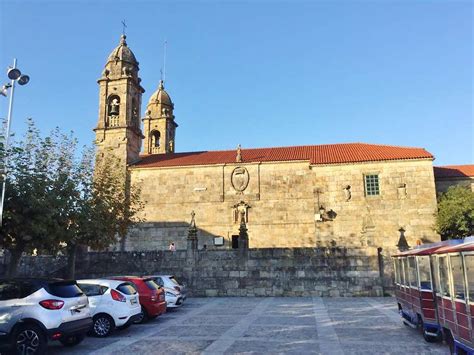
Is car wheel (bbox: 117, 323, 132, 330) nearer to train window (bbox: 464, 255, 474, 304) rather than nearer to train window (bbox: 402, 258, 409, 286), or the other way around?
train window (bbox: 402, 258, 409, 286)

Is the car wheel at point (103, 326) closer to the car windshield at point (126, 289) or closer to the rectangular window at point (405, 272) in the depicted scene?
the car windshield at point (126, 289)

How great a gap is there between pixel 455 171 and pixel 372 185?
7308 mm

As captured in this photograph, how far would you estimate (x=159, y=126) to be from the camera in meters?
46.1

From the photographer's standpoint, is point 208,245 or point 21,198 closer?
point 21,198

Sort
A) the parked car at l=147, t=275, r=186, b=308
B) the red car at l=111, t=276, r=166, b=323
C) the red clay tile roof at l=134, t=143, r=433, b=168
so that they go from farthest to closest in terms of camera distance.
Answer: the red clay tile roof at l=134, t=143, r=433, b=168 < the parked car at l=147, t=275, r=186, b=308 < the red car at l=111, t=276, r=166, b=323

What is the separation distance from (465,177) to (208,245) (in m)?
20.1

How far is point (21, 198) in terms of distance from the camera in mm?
13453

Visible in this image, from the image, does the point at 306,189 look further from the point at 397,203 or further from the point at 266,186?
the point at 397,203

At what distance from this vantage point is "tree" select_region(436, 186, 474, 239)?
84.2ft

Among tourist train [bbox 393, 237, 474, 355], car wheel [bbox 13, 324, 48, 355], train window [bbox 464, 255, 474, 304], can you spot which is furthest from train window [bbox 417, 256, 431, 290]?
car wheel [bbox 13, 324, 48, 355]

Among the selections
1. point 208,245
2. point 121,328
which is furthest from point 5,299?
point 208,245

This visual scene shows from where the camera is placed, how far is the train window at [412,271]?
33.9ft

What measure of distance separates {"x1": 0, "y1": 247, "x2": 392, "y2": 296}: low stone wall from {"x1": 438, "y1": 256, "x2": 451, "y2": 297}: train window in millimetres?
12524

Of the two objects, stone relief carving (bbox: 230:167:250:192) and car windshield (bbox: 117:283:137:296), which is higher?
stone relief carving (bbox: 230:167:250:192)
